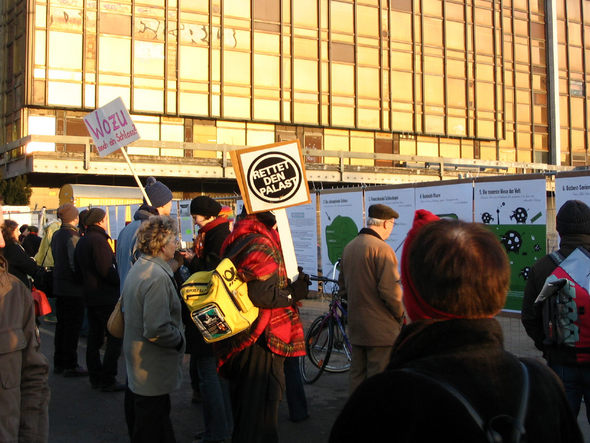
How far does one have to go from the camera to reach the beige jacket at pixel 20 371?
2580 mm

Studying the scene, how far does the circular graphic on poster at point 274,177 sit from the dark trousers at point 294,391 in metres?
1.71

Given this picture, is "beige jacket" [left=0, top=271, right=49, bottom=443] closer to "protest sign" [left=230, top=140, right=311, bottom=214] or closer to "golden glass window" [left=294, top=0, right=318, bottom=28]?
"protest sign" [left=230, top=140, right=311, bottom=214]

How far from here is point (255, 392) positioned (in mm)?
3656

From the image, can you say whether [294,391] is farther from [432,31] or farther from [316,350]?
[432,31]

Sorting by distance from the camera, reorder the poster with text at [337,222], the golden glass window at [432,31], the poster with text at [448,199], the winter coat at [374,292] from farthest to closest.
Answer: the golden glass window at [432,31] → the poster with text at [337,222] → the poster with text at [448,199] → the winter coat at [374,292]

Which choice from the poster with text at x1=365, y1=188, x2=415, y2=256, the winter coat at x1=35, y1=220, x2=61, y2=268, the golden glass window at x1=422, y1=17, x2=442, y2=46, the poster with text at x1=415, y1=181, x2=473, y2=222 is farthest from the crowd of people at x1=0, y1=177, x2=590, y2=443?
the golden glass window at x1=422, y1=17, x2=442, y2=46

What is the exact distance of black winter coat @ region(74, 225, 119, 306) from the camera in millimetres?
6559

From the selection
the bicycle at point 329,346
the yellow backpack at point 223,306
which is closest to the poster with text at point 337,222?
the bicycle at point 329,346

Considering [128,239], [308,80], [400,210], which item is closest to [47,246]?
[128,239]

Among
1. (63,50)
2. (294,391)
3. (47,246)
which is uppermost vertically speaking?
(63,50)

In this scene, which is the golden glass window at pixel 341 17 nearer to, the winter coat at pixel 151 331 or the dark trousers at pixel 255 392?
the winter coat at pixel 151 331

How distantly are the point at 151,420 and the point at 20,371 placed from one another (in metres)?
1.50

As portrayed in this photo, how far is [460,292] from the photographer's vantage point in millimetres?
1583

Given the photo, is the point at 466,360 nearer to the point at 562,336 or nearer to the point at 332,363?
the point at 562,336
